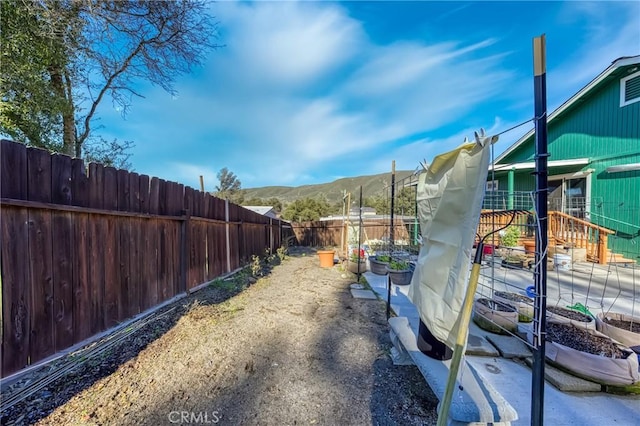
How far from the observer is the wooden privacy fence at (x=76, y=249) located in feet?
6.03

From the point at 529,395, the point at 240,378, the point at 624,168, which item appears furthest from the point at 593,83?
the point at 240,378

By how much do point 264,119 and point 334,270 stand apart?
6.72 meters

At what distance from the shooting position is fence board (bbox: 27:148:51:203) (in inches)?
77.3

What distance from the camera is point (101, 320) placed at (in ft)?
8.20

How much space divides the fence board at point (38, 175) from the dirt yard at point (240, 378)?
4.26 feet

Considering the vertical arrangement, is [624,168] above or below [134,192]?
above

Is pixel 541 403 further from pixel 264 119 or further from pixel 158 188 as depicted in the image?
pixel 264 119

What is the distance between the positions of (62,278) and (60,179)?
0.80 m

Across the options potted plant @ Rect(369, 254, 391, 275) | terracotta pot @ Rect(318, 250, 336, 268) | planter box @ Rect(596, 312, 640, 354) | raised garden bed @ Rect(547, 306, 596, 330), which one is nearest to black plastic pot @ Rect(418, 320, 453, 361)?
raised garden bed @ Rect(547, 306, 596, 330)

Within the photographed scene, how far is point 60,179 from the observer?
2.18 meters

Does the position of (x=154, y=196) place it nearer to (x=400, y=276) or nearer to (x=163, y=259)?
(x=163, y=259)

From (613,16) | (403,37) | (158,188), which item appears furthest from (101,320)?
(613,16)

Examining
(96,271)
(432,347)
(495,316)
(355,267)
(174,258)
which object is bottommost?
(355,267)

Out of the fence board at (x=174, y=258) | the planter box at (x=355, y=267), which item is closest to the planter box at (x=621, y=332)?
the planter box at (x=355, y=267)
